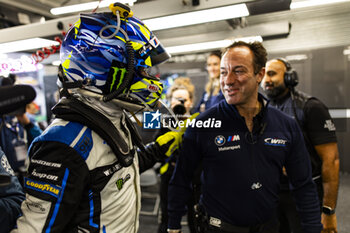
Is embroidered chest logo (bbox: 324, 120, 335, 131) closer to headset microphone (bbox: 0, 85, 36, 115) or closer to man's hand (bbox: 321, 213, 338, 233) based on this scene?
man's hand (bbox: 321, 213, 338, 233)

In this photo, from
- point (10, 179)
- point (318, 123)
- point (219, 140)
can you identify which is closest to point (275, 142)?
point (219, 140)

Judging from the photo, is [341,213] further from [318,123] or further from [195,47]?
[195,47]

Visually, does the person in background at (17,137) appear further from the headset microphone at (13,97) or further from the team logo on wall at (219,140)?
the team logo on wall at (219,140)

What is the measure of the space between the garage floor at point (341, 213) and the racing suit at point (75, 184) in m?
1.61

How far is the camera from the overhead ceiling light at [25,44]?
1595mm

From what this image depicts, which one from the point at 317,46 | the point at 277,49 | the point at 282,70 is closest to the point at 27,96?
the point at 277,49

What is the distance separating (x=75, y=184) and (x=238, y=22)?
1.55 meters

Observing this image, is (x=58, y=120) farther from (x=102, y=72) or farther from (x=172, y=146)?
(x=172, y=146)

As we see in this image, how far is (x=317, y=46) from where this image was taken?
1578mm

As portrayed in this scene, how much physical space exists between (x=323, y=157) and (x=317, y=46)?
822 mm

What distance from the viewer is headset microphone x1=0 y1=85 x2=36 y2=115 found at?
745 mm

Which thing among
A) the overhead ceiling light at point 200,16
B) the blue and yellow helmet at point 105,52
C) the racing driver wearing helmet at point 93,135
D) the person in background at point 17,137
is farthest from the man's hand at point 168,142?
the person in background at point 17,137

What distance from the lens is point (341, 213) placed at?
2.26 m

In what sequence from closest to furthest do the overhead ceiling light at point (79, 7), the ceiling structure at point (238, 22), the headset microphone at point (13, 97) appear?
the headset microphone at point (13, 97) → the ceiling structure at point (238, 22) → the overhead ceiling light at point (79, 7)
